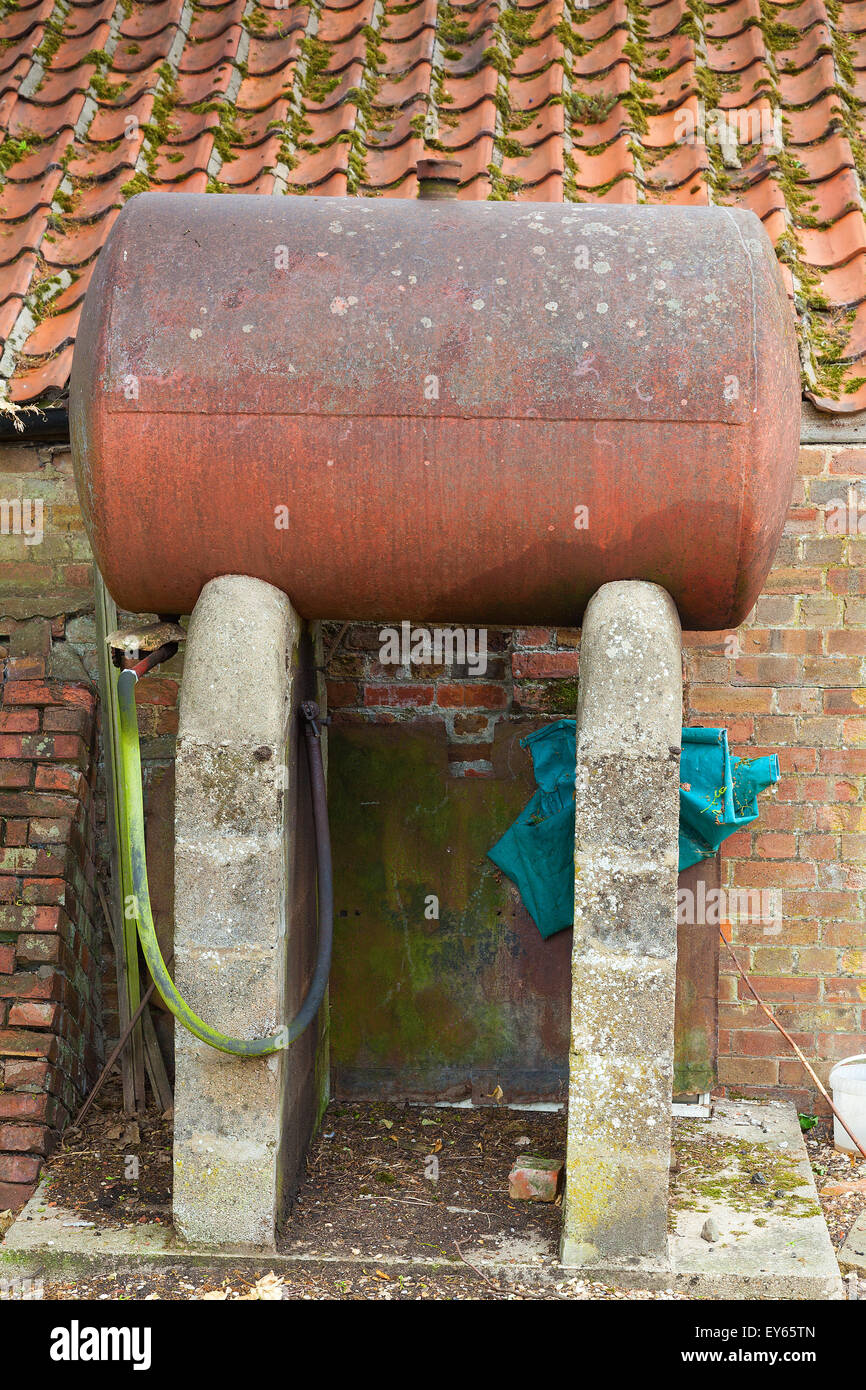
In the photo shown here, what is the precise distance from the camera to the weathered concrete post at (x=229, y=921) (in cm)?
290

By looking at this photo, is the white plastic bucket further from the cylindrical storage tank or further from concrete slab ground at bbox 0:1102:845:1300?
the cylindrical storage tank

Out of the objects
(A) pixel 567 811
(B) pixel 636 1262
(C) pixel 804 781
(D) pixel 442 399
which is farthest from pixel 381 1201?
(D) pixel 442 399

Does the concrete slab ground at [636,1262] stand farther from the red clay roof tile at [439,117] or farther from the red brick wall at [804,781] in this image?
the red clay roof tile at [439,117]

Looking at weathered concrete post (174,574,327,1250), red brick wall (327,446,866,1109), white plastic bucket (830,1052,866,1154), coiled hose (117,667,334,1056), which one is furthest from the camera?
red brick wall (327,446,866,1109)

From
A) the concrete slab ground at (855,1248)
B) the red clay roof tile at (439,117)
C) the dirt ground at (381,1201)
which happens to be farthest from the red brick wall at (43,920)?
the concrete slab ground at (855,1248)

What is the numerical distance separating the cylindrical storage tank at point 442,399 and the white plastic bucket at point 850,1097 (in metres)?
1.69

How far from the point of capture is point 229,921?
2906 mm

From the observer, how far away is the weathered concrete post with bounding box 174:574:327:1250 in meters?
2.90

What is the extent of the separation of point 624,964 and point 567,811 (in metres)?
0.97

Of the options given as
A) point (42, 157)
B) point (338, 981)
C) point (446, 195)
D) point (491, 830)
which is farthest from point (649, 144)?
point (338, 981)

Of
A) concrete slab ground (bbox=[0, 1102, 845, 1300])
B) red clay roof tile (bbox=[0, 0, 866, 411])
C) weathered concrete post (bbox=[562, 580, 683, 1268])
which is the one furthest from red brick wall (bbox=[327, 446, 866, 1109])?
weathered concrete post (bbox=[562, 580, 683, 1268])

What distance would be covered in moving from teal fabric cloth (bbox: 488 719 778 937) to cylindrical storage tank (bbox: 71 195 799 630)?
0.71 meters

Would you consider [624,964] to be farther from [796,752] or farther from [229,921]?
[796,752]

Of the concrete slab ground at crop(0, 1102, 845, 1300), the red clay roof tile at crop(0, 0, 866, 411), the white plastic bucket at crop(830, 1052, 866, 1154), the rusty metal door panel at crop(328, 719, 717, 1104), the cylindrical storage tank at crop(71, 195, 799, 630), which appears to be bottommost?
the concrete slab ground at crop(0, 1102, 845, 1300)
